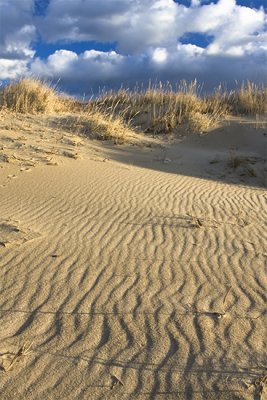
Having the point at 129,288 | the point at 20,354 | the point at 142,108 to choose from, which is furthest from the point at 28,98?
the point at 20,354

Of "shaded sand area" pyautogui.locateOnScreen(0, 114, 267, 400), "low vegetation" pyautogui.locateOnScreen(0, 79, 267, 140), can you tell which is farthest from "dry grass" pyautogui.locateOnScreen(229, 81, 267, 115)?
"shaded sand area" pyautogui.locateOnScreen(0, 114, 267, 400)

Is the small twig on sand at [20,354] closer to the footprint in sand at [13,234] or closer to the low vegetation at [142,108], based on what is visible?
the footprint in sand at [13,234]

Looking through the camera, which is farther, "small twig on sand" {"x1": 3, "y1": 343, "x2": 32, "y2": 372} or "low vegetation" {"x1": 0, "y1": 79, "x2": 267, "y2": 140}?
"low vegetation" {"x1": 0, "y1": 79, "x2": 267, "y2": 140}

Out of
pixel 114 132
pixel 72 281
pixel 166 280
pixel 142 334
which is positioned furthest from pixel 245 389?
pixel 114 132

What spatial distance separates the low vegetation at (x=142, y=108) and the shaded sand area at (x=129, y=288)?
5.25 m

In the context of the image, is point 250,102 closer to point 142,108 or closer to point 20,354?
point 142,108

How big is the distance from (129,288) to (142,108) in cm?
Answer: 1337

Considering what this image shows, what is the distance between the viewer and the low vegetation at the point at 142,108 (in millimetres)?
14625

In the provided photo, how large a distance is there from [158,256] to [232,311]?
4.60 ft

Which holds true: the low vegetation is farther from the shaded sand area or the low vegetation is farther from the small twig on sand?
the small twig on sand

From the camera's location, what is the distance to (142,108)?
1744 cm

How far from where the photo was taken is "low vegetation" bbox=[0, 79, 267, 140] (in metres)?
14.6

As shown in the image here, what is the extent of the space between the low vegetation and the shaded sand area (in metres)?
5.25

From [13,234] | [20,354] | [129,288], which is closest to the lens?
[20,354]
